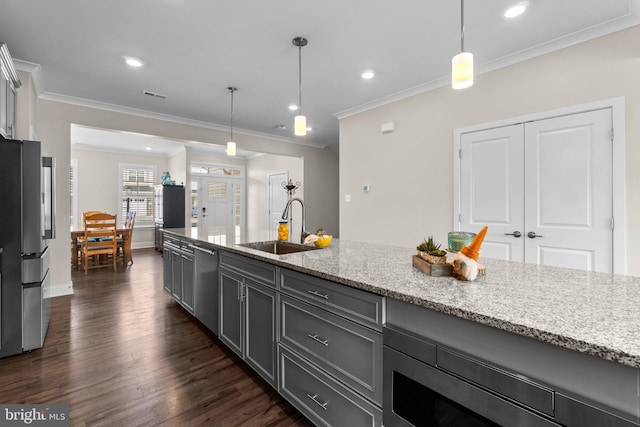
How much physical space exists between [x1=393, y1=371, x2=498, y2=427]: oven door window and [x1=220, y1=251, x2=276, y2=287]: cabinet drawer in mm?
894

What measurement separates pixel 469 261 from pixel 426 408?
22.5 inches

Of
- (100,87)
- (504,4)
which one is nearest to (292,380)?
(504,4)

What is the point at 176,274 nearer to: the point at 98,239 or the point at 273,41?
the point at 273,41

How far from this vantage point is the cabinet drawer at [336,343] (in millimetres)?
1224

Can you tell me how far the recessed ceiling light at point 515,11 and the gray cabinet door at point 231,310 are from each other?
2820 millimetres

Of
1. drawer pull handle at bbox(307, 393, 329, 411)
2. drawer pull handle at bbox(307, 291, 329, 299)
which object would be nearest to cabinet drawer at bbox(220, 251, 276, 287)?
drawer pull handle at bbox(307, 291, 329, 299)

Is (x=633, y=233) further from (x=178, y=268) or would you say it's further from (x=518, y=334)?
(x=178, y=268)

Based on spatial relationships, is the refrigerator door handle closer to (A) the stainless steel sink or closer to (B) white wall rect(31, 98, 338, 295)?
(B) white wall rect(31, 98, 338, 295)

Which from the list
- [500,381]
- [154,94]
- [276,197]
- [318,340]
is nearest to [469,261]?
[500,381]

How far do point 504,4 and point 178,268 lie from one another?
3.67m

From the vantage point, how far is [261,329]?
189cm

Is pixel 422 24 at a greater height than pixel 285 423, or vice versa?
pixel 422 24

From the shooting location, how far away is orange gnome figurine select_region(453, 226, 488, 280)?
1.22 m

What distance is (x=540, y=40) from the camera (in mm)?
2697
